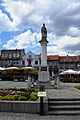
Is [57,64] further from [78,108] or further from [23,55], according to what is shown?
[78,108]

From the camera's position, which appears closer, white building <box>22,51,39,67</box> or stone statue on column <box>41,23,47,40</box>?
stone statue on column <box>41,23,47,40</box>

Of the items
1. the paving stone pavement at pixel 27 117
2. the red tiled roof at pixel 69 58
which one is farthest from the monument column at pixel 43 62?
the red tiled roof at pixel 69 58

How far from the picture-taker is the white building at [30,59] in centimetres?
8531

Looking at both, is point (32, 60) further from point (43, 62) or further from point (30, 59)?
point (43, 62)

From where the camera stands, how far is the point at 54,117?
9875mm

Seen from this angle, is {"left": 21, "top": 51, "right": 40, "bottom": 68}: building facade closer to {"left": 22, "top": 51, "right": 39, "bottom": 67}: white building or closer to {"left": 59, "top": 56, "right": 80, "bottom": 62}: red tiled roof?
{"left": 22, "top": 51, "right": 39, "bottom": 67}: white building

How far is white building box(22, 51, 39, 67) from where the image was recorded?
8531 centimetres

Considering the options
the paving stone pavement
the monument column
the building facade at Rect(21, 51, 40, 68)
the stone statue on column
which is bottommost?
the paving stone pavement

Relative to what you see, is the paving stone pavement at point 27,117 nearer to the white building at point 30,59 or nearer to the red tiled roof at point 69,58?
the white building at point 30,59

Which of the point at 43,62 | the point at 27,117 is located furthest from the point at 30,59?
the point at 27,117

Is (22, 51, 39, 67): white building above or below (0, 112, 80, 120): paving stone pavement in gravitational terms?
above

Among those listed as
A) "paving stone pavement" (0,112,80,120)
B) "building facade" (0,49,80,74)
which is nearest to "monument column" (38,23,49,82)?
"paving stone pavement" (0,112,80,120)

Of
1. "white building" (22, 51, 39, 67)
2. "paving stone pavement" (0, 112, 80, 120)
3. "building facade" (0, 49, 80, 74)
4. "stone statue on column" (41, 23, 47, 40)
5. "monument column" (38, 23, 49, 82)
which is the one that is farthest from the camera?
"building facade" (0, 49, 80, 74)

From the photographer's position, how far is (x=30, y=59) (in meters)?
85.2
